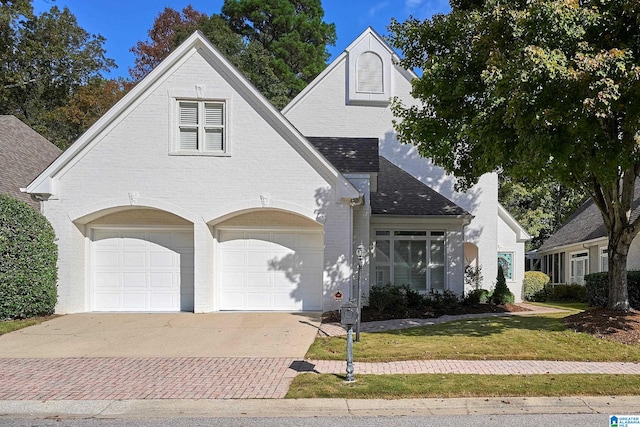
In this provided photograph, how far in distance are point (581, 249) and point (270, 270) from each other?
15.7m

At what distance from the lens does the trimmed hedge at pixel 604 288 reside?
14430 millimetres

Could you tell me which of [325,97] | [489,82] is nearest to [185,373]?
[489,82]

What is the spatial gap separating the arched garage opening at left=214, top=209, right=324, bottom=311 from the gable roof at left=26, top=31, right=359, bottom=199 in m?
1.72

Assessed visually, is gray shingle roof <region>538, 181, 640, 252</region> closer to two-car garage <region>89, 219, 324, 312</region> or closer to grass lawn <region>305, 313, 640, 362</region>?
grass lawn <region>305, 313, 640, 362</region>

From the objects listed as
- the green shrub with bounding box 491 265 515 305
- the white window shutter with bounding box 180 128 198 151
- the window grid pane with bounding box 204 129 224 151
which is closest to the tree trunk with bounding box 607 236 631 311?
the green shrub with bounding box 491 265 515 305

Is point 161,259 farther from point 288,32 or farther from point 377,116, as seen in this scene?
point 288,32

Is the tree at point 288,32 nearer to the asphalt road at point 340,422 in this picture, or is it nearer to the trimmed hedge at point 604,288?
the trimmed hedge at point 604,288

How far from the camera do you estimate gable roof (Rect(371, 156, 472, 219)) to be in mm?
14672

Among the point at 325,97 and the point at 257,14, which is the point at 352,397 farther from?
the point at 257,14

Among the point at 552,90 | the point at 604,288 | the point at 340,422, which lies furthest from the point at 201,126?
the point at 604,288

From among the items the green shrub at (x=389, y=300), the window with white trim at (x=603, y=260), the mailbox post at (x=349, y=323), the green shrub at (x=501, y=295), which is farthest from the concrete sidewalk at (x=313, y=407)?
the window with white trim at (x=603, y=260)

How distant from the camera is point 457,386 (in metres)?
6.29

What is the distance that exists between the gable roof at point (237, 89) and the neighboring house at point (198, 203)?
31 mm

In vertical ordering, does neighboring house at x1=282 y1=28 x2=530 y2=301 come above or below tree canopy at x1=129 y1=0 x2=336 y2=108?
below
